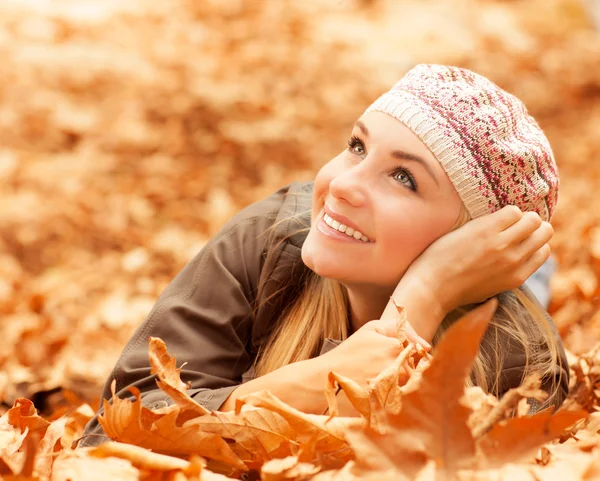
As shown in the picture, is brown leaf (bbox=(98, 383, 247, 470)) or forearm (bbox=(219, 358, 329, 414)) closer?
brown leaf (bbox=(98, 383, 247, 470))

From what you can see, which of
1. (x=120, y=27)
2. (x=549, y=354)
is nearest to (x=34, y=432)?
(x=549, y=354)

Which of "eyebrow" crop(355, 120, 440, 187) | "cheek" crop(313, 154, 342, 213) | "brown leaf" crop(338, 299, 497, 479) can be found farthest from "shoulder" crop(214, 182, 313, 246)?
"brown leaf" crop(338, 299, 497, 479)

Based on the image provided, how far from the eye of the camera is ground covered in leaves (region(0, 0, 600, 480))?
1.50 metres

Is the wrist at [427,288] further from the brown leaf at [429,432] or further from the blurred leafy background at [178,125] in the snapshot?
the blurred leafy background at [178,125]

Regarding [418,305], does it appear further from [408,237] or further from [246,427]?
[246,427]

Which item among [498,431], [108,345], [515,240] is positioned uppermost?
[515,240]

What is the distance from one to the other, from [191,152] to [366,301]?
3340 mm

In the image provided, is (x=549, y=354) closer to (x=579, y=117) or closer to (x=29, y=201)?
(x=29, y=201)

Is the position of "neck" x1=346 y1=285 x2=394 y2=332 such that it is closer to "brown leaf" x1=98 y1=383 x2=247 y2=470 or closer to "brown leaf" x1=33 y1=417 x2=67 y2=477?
"brown leaf" x1=98 y1=383 x2=247 y2=470

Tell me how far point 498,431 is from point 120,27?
5871 millimetres

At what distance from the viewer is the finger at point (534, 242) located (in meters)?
1.84

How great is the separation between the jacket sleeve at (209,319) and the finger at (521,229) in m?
0.68

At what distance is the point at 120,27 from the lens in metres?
6.41

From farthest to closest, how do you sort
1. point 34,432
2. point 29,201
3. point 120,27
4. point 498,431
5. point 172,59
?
point 120,27, point 172,59, point 29,201, point 34,432, point 498,431
